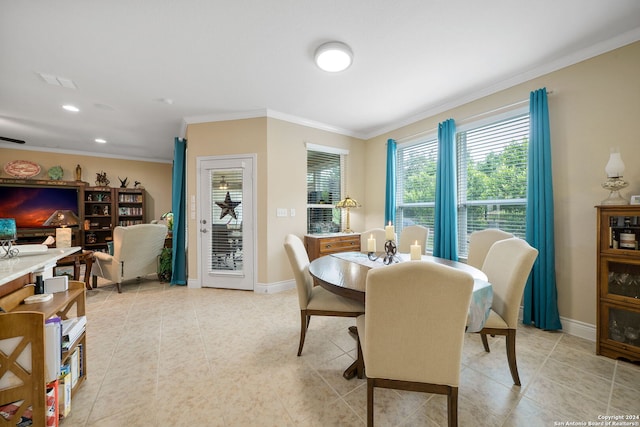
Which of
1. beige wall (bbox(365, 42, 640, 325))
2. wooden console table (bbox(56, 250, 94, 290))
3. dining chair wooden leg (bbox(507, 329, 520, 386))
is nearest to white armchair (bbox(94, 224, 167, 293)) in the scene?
wooden console table (bbox(56, 250, 94, 290))

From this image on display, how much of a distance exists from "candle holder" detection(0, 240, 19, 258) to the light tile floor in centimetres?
98

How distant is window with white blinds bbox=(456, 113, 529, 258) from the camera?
8.64ft

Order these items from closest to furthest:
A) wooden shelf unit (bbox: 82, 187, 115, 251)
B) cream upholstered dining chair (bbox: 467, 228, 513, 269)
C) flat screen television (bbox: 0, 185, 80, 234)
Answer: cream upholstered dining chair (bbox: 467, 228, 513, 269), flat screen television (bbox: 0, 185, 80, 234), wooden shelf unit (bbox: 82, 187, 115, 251)

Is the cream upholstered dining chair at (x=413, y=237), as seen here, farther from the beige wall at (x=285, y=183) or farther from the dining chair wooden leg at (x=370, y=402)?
the dining chair wooden leg at (x=370, y=402)

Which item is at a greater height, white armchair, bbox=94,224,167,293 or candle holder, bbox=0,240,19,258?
candle holder, bbox=0,240,19,258

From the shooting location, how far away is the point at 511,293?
1544mm

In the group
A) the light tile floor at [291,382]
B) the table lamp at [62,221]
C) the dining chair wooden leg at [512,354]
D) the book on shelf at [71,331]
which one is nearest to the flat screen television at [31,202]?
the table lamp at [62,221]

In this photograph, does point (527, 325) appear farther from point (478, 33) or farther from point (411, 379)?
point (478, 33)

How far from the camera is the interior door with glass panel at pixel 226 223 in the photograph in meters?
3.57

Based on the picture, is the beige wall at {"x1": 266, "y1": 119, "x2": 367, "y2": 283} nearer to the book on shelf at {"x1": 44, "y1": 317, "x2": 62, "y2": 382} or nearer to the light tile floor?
the light tile floor

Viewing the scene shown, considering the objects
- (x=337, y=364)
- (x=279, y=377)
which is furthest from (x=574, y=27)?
(x=279, y=377)

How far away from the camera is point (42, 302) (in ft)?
4.61

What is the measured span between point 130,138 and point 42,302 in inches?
175

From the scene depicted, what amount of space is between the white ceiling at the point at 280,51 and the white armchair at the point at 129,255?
1782 millimetres
